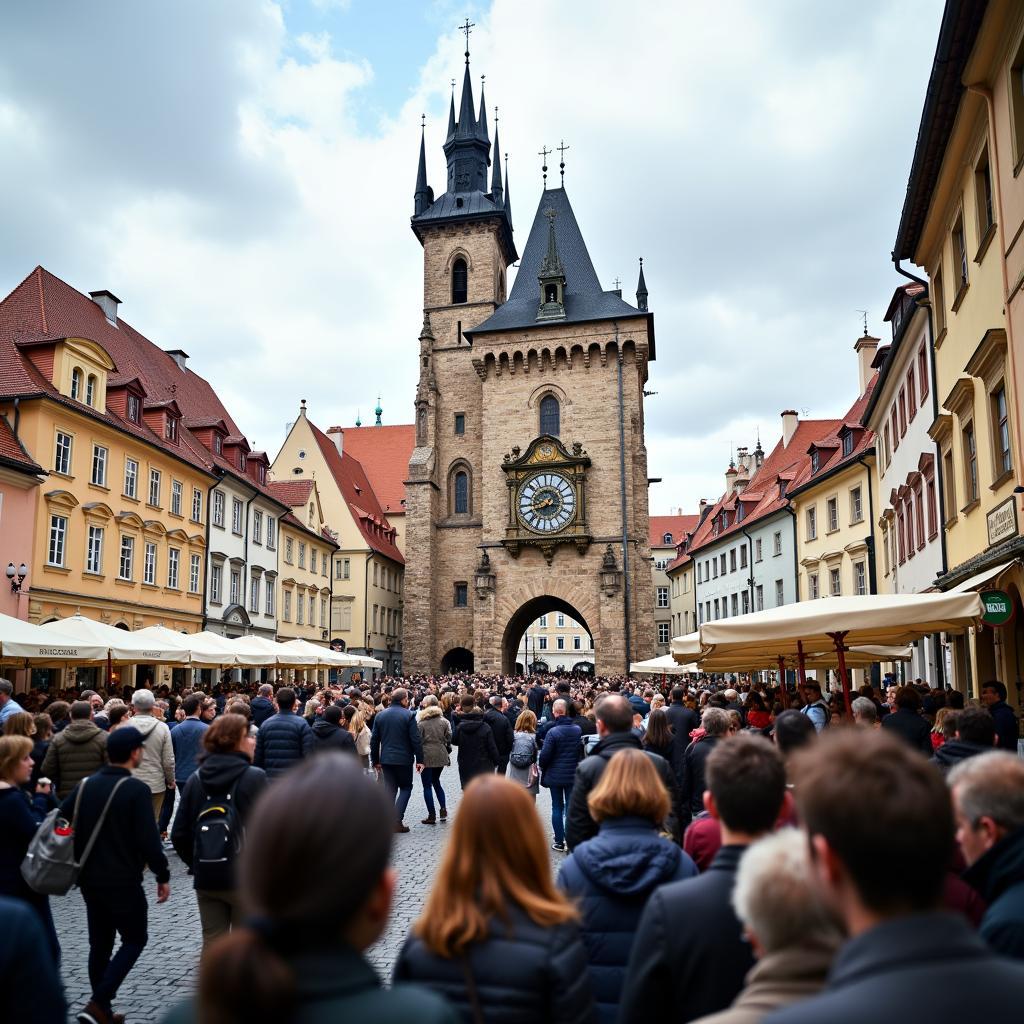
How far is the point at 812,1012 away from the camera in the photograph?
62.2 inches

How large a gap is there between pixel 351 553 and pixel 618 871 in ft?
162

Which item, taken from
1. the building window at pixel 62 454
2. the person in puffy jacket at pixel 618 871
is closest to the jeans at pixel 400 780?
the person in puffy jacket at pixel 618 871

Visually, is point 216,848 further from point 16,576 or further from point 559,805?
point 16,576

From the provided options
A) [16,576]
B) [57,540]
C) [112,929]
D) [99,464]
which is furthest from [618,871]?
[99,464]

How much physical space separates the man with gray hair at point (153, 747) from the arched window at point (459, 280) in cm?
4231

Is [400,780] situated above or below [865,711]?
below

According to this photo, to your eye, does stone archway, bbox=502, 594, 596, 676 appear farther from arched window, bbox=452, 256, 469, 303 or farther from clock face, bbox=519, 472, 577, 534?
arched window, bbox=452, 256, 469, 303

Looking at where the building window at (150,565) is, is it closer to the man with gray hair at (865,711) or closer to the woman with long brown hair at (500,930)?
the man with gray hair at (865,711)

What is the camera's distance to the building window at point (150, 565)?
29.1 metres

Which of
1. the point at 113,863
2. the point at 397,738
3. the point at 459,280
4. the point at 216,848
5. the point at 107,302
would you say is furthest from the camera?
the point at 459,280

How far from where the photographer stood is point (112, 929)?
5.56 meters

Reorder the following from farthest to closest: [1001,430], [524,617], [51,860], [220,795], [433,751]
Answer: [524,617]
[433,751]
[1001,430]
[220,795]
[51,860]

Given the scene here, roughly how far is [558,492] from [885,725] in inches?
1384

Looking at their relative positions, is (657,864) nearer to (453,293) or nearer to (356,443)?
(453,293)
